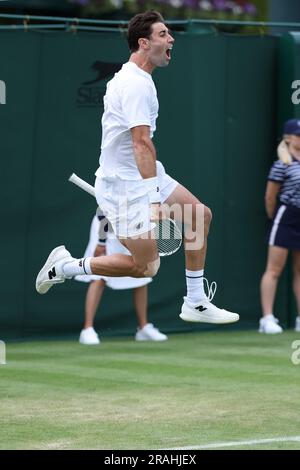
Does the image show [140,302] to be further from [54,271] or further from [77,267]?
[77,267]

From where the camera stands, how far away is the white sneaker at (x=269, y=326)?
13.1 meters

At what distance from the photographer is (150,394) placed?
937cm

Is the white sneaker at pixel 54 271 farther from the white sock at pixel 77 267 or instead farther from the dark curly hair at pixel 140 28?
the dark curly hair at pixel 140 28

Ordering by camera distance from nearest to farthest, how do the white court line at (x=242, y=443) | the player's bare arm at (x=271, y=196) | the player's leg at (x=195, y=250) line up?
the white court line at (x=242, y=443) < the player's leg at (x=195, y=250) < the player's bare arm at (x=271, y=196)

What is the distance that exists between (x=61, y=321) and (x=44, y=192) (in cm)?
127

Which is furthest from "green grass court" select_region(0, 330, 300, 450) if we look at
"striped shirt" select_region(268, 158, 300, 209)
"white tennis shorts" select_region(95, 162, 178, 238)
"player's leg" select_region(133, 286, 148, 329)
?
"striped shirt" select_region(268, 158, 300, 209)

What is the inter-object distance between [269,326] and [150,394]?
3.95 meters

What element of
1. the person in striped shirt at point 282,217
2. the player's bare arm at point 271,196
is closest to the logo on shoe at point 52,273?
the person in striped shirt at point 282,217

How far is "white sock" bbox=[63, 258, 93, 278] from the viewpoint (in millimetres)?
8922

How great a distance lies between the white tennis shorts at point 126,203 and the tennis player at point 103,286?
303 centimetres

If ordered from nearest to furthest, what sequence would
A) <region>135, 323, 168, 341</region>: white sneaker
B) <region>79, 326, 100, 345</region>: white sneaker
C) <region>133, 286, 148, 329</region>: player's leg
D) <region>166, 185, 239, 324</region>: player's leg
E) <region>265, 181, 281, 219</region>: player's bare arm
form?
<region>166, 185, 239, 324</region>: player's leg → <region>79, 326, 100, 345</region>: white sneaker → <region>133, 286, 148, 329</region>: player's leg → <region>135, 323, 168, 341</region>: white sneaker → <region>265, 181, 281, 219</region>: player's bare arm

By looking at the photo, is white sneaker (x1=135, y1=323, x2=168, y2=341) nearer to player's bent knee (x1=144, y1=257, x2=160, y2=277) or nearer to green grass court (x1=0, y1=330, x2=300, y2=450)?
green grass court (x1=0, y1=330, x2=300, y2=450)

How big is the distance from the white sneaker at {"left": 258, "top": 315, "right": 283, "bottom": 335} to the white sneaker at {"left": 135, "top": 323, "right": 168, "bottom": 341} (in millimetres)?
1134

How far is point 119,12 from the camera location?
60.9 feet
